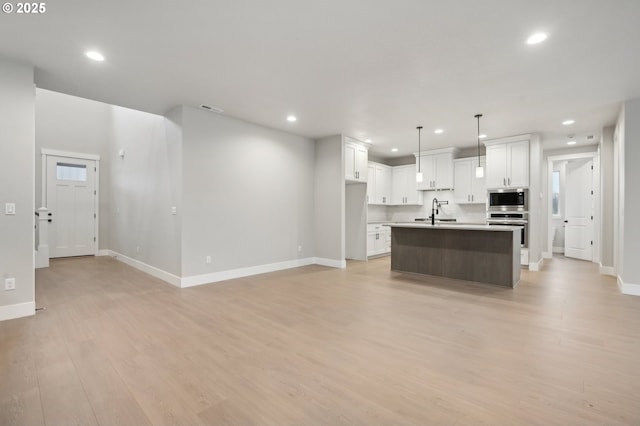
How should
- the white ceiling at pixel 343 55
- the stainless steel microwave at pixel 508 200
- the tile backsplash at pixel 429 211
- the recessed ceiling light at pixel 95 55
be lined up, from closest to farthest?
the white ceiling at pixel 343 55
the recessed ceiling light at pixel 95 55
the stainless steel microwave at pixel 508 200
the tile backsplash at pixel 429 211

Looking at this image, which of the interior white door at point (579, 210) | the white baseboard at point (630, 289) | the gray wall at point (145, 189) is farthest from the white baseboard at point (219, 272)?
the interior white door at point (579, 210)

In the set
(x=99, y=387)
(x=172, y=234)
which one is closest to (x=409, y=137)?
(x=172, y=234)

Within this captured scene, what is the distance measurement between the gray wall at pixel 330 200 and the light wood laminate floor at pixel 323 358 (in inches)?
83.9

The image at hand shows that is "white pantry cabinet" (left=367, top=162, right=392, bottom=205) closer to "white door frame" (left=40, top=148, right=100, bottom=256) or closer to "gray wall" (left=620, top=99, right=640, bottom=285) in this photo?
"gray wall" (left=620, top=99, right=640, bottom=285)

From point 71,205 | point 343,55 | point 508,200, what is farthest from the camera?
point 71,205

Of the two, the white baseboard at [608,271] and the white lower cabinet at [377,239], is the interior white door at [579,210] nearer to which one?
the white baseboard at [608,271]

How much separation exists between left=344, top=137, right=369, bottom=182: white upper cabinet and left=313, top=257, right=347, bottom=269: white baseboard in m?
1.85

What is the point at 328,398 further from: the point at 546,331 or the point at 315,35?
the point at 315,35

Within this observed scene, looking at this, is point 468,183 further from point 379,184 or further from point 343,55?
point 343,55

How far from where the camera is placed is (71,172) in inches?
304

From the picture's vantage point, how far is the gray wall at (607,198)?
556 centimetres

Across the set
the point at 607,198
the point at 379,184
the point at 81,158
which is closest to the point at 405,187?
the point at 379,184

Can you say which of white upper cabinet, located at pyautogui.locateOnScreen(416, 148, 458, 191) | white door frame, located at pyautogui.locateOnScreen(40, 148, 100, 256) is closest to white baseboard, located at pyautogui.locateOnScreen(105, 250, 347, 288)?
white door frame, located at pyautogui.locateOnScreen(40, 148, 100, 256)

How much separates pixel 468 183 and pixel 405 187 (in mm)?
1704
